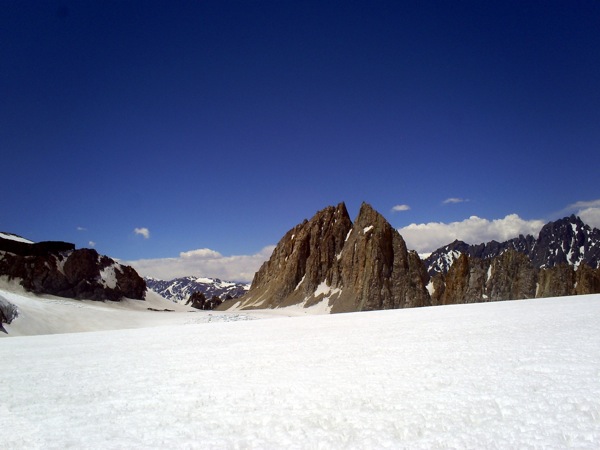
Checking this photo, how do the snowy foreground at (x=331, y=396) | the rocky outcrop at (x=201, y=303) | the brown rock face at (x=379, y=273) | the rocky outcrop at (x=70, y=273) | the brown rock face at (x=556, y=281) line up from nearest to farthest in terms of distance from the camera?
the snowy foreground at (x=331, y=396) < the rocky outcrop at (x=70, y=273) < the brown rock face at (x=379, y=273) < the brown rock face at (x=556, y=281) < the rocky outcrop at (x=201, y=303)

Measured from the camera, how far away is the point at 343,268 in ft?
274

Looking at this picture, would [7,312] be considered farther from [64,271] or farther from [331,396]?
[64,271]

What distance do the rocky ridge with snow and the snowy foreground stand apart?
6680 centimetres

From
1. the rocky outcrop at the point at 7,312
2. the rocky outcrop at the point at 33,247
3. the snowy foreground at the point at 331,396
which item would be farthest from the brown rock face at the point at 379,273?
the snowy foreground at the point at 331,396

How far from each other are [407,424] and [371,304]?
6679cm

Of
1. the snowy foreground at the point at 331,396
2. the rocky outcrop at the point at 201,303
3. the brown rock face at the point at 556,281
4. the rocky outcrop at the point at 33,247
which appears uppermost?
the brown rock face at the point at 556,281

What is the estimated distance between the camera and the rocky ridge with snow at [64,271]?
66.4 m

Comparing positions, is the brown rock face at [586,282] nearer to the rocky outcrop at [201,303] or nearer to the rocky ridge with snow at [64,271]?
the rocky ridge with snow at [64,271]

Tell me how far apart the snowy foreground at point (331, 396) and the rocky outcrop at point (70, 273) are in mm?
66794

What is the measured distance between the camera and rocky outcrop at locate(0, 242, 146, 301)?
66.4 metres

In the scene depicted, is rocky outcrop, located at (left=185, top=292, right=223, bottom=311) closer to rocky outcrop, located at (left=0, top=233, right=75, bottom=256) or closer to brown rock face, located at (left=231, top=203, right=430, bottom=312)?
brown rock face, located at (left=231, top=203, right=430, bottom=312)

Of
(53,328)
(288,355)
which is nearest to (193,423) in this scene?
(288,355)

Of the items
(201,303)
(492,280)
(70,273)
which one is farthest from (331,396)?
(201,303)

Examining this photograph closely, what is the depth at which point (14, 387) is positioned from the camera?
9055mm
